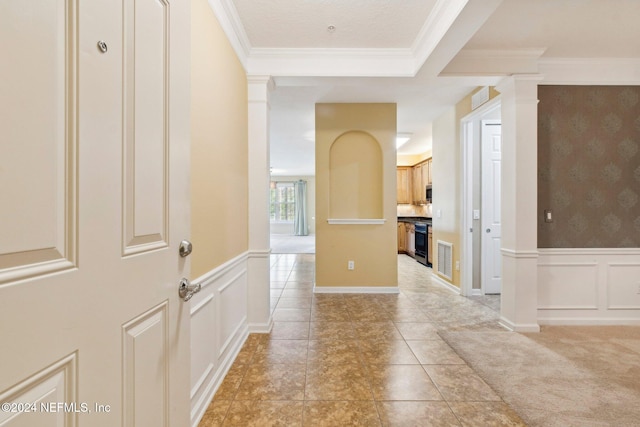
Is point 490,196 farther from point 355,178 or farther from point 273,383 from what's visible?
point 273,383

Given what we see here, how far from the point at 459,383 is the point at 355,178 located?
2870mm

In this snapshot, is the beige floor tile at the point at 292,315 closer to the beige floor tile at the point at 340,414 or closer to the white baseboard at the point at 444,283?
the beige floor tile at the point at 340,414

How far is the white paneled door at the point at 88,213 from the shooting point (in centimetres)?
49

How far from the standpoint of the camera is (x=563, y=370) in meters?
2.06

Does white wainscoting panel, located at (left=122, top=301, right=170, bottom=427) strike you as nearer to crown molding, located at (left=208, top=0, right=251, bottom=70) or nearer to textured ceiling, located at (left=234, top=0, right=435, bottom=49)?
crown molding, located at (left=208, top=0, right=251, bottom=70)

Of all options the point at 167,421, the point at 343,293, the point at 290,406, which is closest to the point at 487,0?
the point at 167,421

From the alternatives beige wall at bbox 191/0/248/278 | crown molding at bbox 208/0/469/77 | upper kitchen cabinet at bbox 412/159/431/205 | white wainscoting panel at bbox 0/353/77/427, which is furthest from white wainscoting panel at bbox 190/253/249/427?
upper kitchen cabinet at bbox 412/159/431/205

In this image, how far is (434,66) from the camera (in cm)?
252

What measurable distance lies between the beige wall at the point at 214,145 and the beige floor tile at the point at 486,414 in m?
1.69

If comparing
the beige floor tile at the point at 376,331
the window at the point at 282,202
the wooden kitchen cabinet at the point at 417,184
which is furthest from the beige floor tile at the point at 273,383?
the window at the point at 282,202

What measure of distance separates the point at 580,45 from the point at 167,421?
155 inches

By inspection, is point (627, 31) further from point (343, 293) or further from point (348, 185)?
point (343, 293)

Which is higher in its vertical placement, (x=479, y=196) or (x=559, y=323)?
(x=479, y=196)

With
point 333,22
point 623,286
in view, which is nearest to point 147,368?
point 333,22
